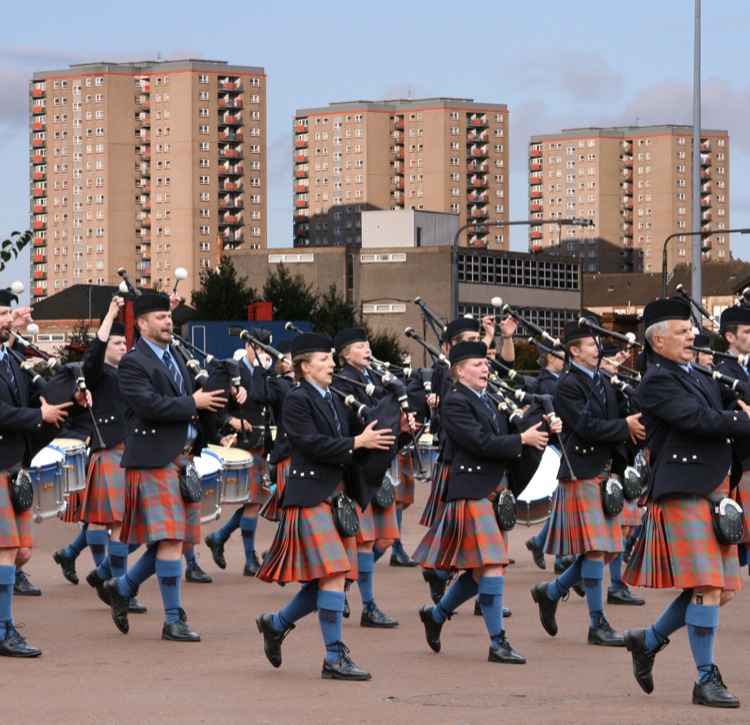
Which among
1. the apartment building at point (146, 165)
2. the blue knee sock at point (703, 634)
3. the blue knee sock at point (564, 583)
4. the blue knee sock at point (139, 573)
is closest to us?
the blue knee sock at point (703, 634)

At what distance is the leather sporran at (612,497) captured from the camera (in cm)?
1011

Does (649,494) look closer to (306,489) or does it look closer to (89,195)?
(306,489)

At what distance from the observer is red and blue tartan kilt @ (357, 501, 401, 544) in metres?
10.9

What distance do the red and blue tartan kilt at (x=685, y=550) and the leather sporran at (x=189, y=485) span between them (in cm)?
288

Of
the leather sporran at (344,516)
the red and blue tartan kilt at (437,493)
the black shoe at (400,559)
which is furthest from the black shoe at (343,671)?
the black shoe at (400,559)

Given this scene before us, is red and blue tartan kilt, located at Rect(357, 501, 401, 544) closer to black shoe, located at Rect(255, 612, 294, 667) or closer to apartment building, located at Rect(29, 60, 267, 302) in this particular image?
black shoe, located at Rect(255, 612, 294, 667)

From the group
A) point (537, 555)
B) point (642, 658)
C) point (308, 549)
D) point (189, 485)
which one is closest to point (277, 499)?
point (189, 485)

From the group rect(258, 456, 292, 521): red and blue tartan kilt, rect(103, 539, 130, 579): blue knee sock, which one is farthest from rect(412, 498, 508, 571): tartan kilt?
rect(103, 539, 130, 579): blue knee sock

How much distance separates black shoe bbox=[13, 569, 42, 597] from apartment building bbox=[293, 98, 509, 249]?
146615 mm

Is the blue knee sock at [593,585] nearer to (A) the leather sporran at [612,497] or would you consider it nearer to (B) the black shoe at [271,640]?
(A) the leather sporran at [612,497]

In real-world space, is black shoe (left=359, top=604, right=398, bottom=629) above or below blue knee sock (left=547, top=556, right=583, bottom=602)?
below

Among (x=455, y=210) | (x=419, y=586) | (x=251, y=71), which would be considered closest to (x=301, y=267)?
(x=251, y=71)

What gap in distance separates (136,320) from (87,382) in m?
0.74

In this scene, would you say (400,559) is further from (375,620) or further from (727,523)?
(727,523)
